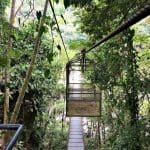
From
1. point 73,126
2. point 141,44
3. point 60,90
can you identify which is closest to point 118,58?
point 141,44

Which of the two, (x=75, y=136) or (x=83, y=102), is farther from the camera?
(x=75, y=136)

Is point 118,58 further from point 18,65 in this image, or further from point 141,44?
point 18,65

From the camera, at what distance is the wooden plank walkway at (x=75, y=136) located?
5605 millimetres

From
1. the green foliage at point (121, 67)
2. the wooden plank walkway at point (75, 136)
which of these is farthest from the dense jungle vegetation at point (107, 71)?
the wooden plank walkway at point (75, 136)

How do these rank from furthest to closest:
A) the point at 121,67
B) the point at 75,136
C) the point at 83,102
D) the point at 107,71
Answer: the point at 75,136
the point at 107,71
the point at 121,67
the point at 83,102

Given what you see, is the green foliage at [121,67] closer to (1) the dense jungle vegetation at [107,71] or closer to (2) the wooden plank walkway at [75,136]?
(1) the dense jungle vegetation at [107,71]

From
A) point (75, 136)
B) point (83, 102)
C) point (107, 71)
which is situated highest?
point (107, 71)

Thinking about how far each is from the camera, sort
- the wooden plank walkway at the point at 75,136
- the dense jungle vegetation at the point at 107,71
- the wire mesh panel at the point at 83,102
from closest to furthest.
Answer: the dense jungle vegetation at the point at 107,71 < the wire mesh panel at the point at 83,102 < the wooden plank walkway at the point at 75,136

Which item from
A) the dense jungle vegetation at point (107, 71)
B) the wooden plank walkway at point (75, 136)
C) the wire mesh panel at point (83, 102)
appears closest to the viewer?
the dense jungle vegetation at point (107, 71)

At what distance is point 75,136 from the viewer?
657cm

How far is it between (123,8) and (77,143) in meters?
2.44

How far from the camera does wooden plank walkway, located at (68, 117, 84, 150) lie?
561 cm

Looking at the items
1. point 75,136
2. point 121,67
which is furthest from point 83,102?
point 75,136

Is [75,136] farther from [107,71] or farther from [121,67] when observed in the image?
[121,67]
